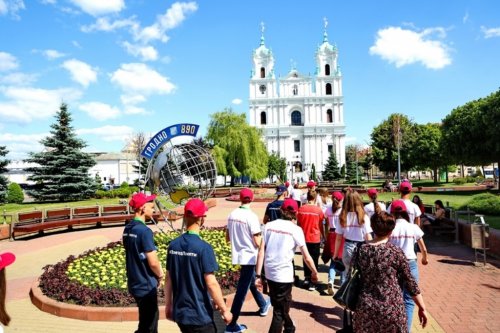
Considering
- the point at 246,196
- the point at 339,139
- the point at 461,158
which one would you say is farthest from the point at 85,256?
the point at 339,139

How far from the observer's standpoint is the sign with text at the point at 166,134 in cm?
945

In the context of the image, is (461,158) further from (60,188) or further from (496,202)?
(60,188)

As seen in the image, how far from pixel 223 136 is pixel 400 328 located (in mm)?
41690

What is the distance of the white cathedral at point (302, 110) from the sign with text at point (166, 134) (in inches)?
Result: 2582

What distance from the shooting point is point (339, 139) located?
75125 millimetres

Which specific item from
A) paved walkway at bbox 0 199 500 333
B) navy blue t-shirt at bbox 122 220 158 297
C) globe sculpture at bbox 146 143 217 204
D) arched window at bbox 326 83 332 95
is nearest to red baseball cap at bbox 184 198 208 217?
navy blue t-shirt at bbox 122 220 158 297

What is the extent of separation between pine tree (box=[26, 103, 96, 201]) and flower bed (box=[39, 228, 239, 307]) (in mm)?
22675

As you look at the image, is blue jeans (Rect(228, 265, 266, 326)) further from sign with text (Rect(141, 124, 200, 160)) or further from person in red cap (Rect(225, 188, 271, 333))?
sign with text (Rect(141, 124, 200, 160))

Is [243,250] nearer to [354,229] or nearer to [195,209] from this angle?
[354,229]

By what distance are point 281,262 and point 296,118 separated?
7605cm

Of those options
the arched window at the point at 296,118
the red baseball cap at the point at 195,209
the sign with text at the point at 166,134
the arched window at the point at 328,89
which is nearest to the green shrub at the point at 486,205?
the sign with text at the point at 166,134

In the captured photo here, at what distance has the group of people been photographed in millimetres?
3266

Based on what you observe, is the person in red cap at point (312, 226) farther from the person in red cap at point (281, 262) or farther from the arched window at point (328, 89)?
the arched window at point (328, 89)

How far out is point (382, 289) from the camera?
3238 millimetres
